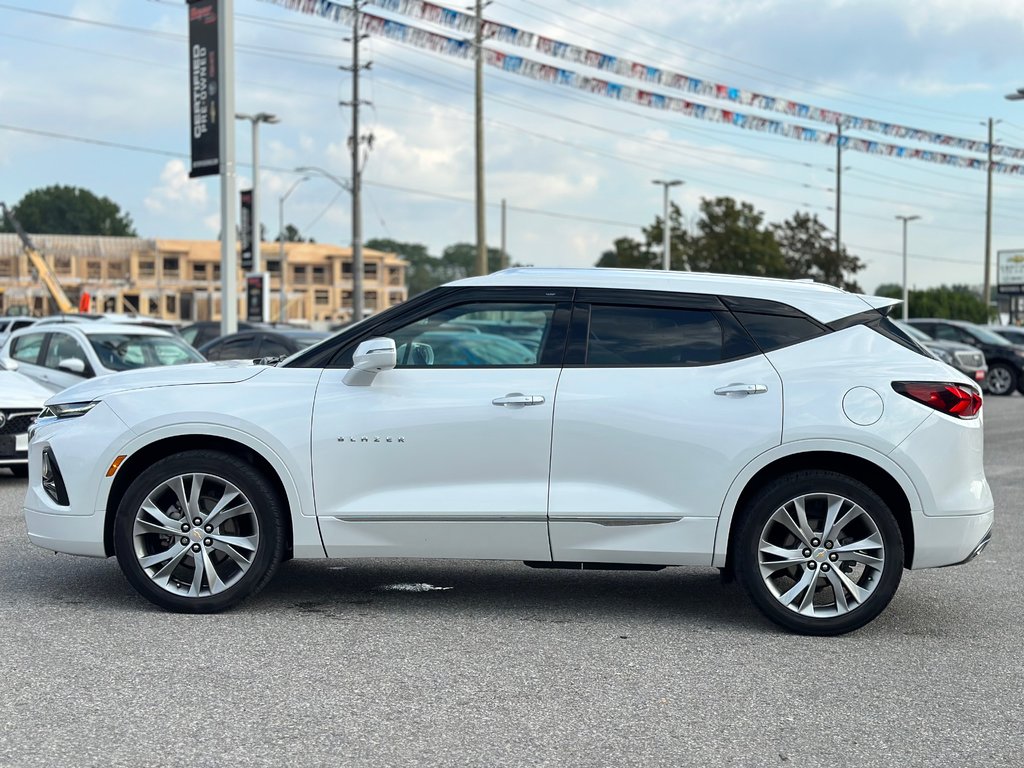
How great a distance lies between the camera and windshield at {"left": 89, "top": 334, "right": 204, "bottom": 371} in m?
14.2

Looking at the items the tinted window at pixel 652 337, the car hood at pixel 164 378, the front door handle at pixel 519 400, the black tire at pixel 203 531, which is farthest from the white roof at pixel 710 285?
the black tire at pixel 203 531

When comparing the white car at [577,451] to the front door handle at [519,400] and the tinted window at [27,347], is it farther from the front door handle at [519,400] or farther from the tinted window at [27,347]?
the tinted window at [27,347]

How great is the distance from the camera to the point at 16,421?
1084 cm

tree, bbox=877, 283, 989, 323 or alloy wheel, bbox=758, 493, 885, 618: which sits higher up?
tree, bbox=877, 283, 989, 323

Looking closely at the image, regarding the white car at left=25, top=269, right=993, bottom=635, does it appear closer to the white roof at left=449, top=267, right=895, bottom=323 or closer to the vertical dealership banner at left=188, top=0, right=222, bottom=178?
the white roof at left=449, top=267, right=895, bottom=323

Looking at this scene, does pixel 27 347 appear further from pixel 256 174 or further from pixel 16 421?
pixel 256 174

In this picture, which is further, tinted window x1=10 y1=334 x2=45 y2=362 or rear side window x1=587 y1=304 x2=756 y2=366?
tinted window x1=10 y1=334 x2=45 y2=362

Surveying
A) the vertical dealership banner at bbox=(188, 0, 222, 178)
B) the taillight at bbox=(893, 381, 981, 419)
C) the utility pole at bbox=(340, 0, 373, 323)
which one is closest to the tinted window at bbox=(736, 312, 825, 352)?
the taillight at bbox=(893, 381, 981, 419)

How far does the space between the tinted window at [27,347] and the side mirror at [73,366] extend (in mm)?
841

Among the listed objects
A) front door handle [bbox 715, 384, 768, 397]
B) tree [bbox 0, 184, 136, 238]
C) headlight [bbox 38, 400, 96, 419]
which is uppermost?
tree [bbox 0, 184, 136, 238]

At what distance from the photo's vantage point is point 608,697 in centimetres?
470

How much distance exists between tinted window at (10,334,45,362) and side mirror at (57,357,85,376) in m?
0.84

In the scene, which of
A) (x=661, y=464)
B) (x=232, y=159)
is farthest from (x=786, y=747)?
(x=232, y=159)

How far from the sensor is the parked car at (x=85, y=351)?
46.2ft
